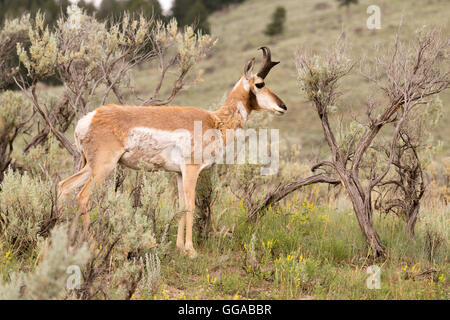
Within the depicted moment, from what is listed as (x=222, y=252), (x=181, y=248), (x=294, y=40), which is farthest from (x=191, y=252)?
(x=294, y=40)

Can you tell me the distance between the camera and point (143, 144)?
5.49 meters

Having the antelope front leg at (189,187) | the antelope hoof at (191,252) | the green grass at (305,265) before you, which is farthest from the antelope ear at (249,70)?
the antelope hoof at (191,252)

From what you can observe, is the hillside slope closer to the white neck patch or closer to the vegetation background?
the vegetation background

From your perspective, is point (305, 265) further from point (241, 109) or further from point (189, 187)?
point (241, 109)

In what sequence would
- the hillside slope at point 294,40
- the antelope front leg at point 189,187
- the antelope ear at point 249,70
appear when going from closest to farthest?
the antelope front leg at point 189,187
the antelope ear at point 249,70
the hillside slope at point 294,40

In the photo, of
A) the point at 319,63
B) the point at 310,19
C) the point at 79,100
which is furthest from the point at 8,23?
the point at 310,19

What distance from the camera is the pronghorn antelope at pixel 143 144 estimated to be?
535 centimetres

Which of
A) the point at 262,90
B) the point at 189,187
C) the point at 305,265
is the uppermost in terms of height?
the point at 262,90

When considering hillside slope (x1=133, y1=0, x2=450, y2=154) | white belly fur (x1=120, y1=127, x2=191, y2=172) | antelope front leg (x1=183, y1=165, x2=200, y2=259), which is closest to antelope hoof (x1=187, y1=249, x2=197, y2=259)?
antelope front leg (x1=183, y1=165, x2=200, y2=259)

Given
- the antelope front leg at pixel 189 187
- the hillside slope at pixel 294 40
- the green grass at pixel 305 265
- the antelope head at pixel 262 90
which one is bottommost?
the green grass at pixel 305 265

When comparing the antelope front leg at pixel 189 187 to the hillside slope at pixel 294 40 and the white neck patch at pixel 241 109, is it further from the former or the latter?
the hillside slope at pixel 294 40

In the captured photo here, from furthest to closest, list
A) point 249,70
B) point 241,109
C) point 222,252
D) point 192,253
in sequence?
1. point 241,109
2. point 249,70
3. point 222,252
4. point 192,253
